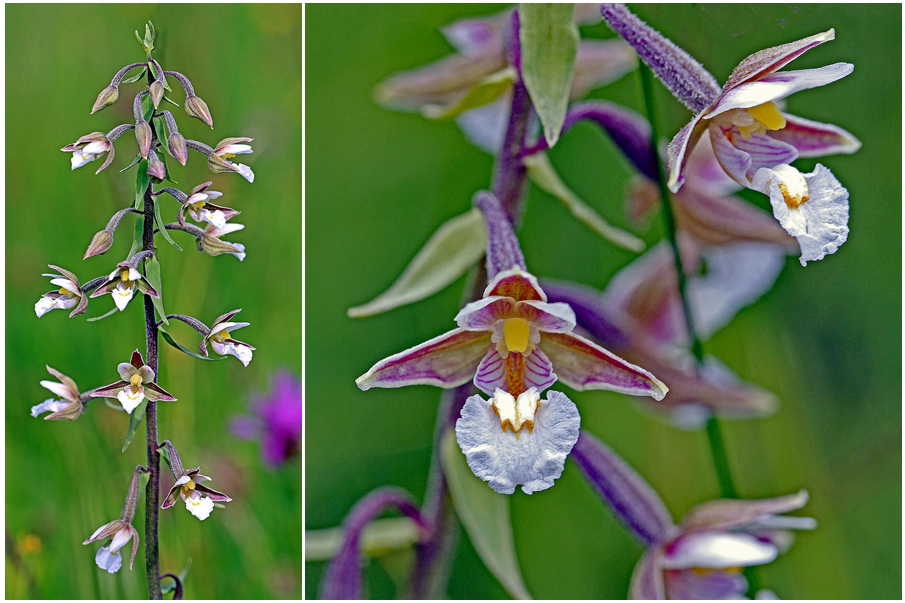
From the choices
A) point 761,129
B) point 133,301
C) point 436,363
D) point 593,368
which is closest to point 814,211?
point 761,129

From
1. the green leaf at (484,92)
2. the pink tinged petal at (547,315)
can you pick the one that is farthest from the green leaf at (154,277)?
the green leaf at (484,92)

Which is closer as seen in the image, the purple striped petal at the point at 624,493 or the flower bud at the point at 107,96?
the flower bud at the point at 107,96

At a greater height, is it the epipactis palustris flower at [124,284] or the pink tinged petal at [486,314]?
the epipactis palustris flower at [124,284]

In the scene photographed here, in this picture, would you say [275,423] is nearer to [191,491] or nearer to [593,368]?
[191,491]

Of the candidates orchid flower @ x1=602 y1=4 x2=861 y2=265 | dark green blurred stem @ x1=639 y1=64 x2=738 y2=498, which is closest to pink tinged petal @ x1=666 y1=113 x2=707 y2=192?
orchid flower @ x1=602 y1=4 x2=861 y2=265

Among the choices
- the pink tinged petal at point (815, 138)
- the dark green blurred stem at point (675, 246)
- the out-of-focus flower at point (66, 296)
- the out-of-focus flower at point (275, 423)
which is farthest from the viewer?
the out-of-focus flower at point (275, 423)

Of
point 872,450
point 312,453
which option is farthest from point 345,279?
point 872,450

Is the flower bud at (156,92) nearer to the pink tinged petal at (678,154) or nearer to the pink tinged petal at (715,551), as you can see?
the pink tinged petal at (678,154)
